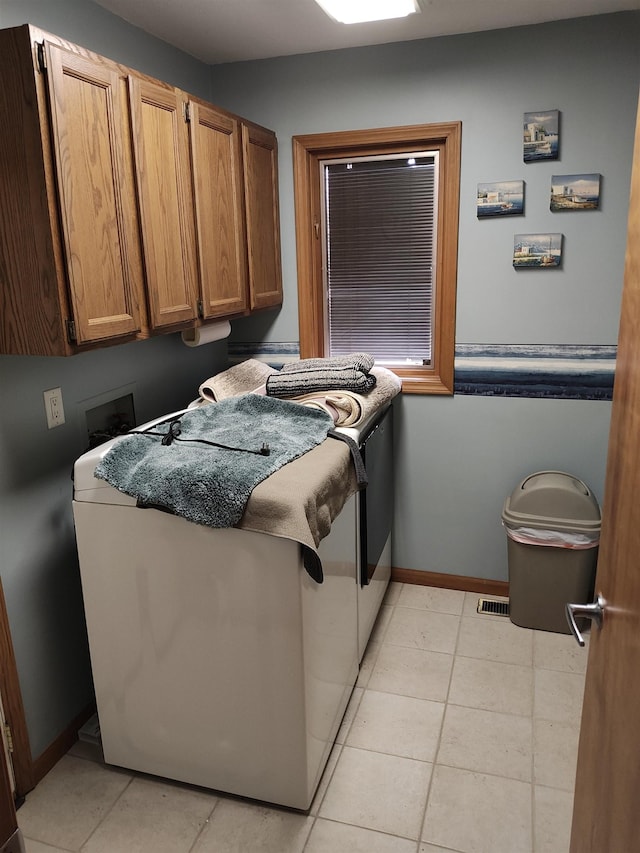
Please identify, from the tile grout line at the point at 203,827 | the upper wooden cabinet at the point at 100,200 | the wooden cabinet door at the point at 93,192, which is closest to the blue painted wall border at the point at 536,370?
the upper wooden cabinet at the point at 100,200

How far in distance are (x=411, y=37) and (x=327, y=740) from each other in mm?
2689

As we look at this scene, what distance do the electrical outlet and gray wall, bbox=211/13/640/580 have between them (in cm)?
127

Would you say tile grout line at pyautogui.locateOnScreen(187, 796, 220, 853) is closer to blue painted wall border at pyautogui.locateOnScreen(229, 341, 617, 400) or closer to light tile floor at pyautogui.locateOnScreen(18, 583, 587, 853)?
light tile floor at pyautogui.locateOnScreen(18, 583, 587, 853)

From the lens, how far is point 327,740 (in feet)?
6.86

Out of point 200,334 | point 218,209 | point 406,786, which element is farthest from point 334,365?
point 406,786

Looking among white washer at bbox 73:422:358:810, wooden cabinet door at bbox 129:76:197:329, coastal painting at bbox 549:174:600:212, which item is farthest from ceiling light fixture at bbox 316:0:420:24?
white washer at bbox 73:422:358:810

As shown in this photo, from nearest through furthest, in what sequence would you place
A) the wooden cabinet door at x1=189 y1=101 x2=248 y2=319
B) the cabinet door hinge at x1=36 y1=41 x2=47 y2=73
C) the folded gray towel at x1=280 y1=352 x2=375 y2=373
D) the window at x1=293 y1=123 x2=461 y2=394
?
1. the cabinet door hinge at x1=36 y1=41 x2=47 y2=73
2. the wooden cabinet door at x1=189 y1=101 x2=248 y2=319
3. the folded gray towel at x1=280 y1=352 x2=375 y2=373
4. the window at x1=293 y1=123 x2=461 y2=394

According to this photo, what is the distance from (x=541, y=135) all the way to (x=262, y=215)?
1.19m

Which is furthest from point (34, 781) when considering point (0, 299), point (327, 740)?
point (0, 299)

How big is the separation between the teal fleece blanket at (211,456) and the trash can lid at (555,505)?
3.44 ft

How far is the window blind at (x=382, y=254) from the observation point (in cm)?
290

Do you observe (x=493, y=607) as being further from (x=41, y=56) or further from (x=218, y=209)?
(x=41, y=56)

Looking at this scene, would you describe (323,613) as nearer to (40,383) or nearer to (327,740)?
(327,740)

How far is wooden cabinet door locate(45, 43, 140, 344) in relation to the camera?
63.6 inches
